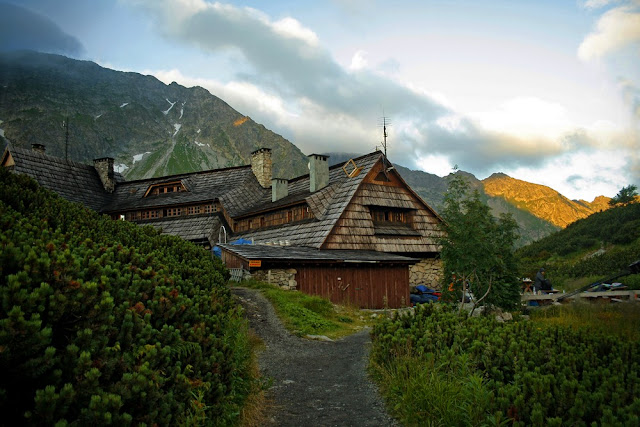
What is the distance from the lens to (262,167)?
127 feet

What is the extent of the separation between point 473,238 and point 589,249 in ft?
147

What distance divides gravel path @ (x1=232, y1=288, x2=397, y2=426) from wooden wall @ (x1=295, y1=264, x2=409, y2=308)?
733 cm

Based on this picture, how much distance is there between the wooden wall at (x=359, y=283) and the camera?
797 inches

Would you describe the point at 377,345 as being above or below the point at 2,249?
below

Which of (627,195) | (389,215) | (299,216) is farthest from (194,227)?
(627,195)

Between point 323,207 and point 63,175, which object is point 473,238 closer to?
point 323,207

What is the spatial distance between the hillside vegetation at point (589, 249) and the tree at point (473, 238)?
22721mm

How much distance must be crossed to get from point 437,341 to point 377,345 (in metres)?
1.45

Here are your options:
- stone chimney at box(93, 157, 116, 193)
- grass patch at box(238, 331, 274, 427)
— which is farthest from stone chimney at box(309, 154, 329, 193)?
stone chimney at box(93, 157, 116, 193)

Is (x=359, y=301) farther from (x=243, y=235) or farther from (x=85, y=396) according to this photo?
(x=85, y=396)

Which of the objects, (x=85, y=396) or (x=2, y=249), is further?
(x=2, y=249)

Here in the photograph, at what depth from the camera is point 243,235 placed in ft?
107

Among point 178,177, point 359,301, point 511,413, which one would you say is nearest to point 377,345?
point 511,413

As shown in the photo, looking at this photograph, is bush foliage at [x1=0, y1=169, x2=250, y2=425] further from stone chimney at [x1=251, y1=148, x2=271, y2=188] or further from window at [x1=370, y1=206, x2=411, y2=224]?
stone chimney at [x1=251, y1=148, x2=271, y2=188]
